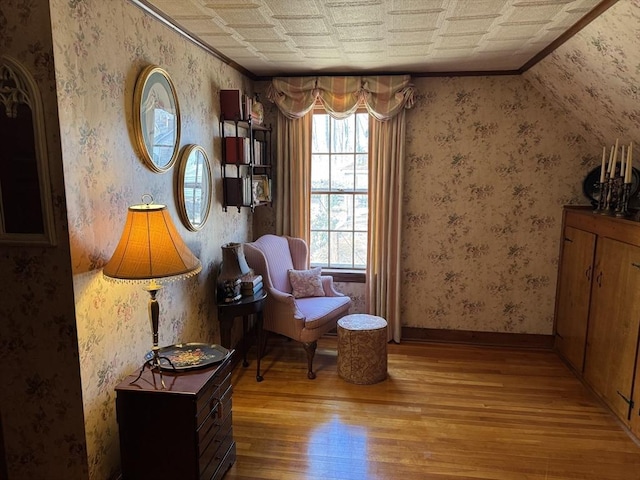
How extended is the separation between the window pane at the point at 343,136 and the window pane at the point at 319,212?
1.58 ft

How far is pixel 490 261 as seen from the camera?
4152 millimetres

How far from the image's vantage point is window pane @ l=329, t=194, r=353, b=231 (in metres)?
4.41

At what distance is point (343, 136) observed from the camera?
170 inches

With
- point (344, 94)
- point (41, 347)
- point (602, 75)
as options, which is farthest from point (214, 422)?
point (602, 75)

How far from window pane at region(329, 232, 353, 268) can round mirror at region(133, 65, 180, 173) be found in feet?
6.90

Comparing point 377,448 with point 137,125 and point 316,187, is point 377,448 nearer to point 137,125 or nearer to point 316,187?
point 137,125

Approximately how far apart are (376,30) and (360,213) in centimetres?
192

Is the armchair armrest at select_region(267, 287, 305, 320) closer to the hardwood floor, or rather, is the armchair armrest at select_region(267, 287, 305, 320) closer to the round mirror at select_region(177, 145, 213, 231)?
the hardwood floor

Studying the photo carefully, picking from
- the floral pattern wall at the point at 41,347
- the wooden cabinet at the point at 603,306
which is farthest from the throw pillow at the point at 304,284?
the floral pattern wall at the point at 41,347

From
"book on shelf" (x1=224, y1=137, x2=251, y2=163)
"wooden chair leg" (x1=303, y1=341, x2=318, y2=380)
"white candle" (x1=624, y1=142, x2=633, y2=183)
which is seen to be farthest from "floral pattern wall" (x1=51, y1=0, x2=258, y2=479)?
"white candle" (x1=624, y1=142, x2=633, y2=183)

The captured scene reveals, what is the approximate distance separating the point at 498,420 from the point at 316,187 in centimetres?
253

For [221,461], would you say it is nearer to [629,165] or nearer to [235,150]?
[235,150]

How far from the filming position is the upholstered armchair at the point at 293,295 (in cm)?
354

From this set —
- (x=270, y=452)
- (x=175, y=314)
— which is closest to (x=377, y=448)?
(x=270, y=452)
